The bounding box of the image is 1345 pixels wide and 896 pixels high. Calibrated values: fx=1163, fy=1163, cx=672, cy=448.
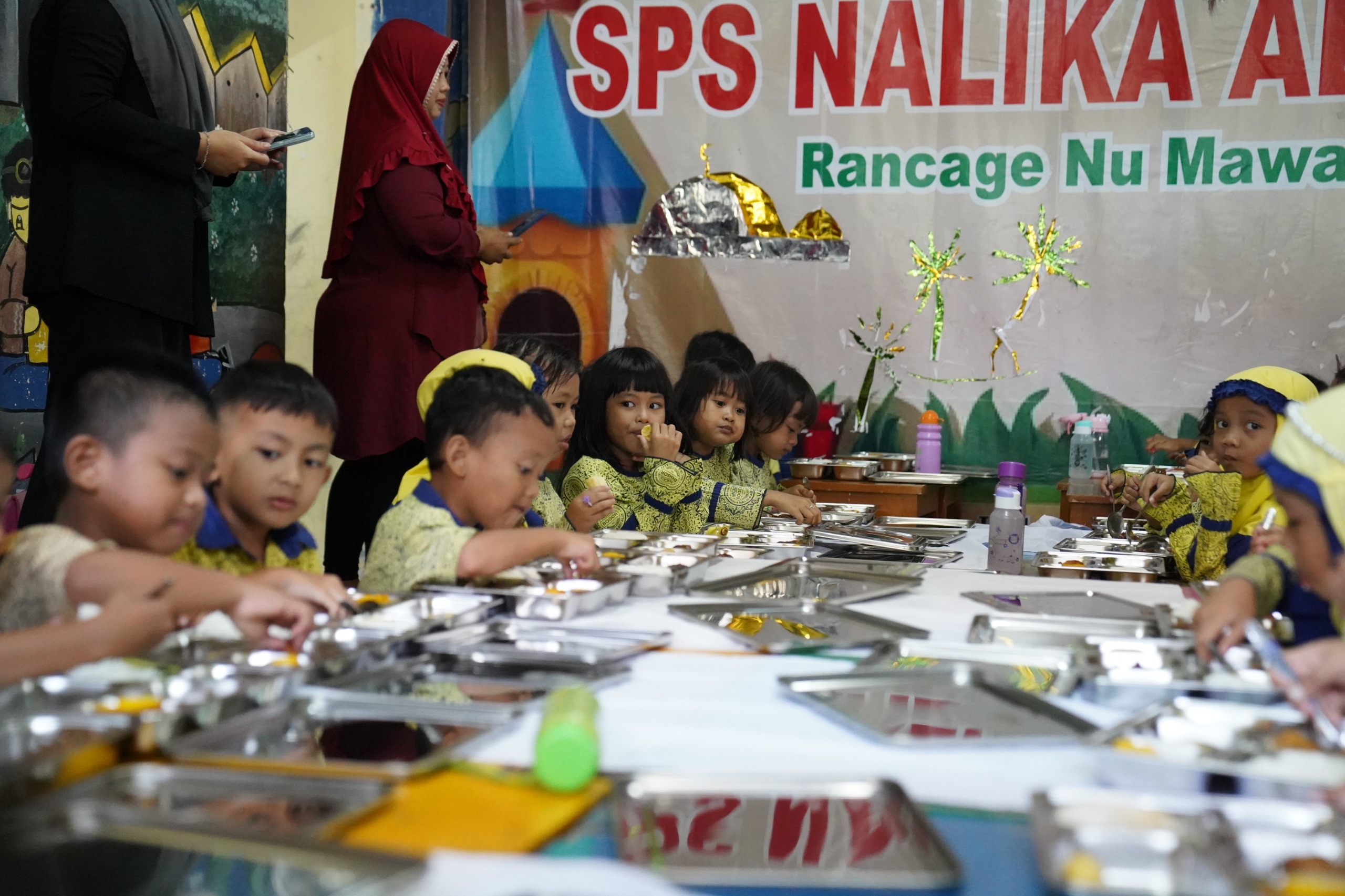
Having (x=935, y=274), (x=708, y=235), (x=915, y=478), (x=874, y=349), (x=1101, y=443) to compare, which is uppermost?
(x=708, y=235)

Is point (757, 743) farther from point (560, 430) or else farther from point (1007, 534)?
point (560, 430)

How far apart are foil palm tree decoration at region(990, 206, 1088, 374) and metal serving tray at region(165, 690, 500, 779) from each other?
3.86 metres

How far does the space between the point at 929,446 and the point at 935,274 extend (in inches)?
27.7

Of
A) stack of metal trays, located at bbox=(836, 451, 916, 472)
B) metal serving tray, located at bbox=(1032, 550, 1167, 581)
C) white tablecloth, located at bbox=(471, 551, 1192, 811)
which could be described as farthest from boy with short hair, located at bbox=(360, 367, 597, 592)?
stack of metal trays, located at bbox=(836, 451, 916, 472)

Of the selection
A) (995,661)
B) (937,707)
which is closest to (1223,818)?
(937,707)

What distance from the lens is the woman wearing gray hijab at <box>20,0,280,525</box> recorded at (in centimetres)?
210

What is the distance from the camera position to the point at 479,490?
1.79 m

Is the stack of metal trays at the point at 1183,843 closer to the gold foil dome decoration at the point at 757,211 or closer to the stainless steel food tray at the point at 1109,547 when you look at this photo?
the stainless steel food tray at the point at 1109,547

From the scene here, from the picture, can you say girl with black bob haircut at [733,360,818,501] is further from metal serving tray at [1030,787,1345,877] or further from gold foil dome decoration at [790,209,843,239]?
metal serving tray at [1030,787,1345,877]

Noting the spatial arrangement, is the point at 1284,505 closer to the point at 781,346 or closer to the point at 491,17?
the point at 781,346

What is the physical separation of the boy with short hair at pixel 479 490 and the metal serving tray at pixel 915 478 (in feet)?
6.97

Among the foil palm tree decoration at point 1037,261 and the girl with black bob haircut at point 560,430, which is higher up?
the foil palm tree decoration at point 1037,261

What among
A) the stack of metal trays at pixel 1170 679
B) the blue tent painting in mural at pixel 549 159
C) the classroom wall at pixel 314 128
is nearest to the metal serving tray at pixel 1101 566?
the stack of metal trays at pixel 1170 679

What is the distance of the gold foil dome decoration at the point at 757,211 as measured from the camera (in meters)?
4.57
